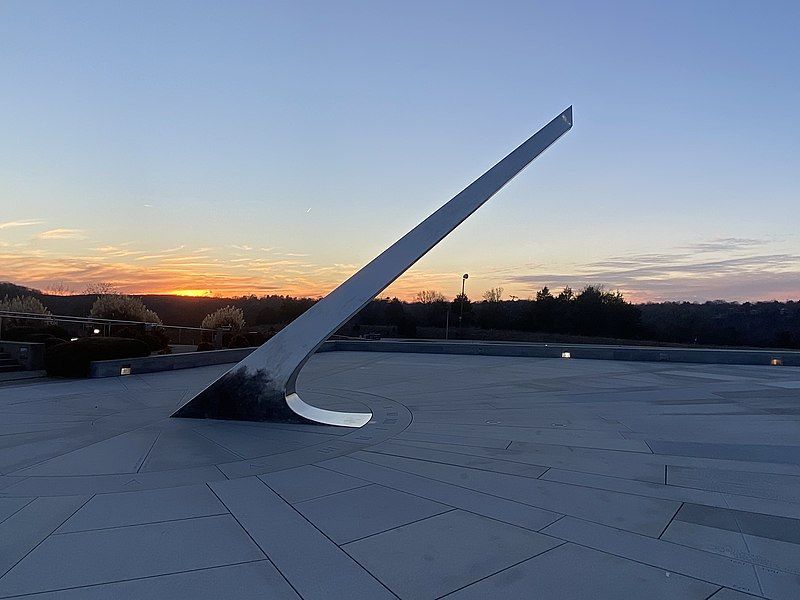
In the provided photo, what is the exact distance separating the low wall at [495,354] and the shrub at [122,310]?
1457 centimetres

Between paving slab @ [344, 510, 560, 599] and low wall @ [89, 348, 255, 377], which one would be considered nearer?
paving slab @ [344, 510, 560, 599]

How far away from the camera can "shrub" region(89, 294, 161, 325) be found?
99.9 feet

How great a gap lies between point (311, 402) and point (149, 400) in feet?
10.1

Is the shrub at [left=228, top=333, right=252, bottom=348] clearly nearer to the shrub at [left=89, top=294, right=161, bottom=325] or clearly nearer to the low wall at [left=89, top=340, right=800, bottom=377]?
the low wall at [left=89, top=340, right=800, bottom=377]

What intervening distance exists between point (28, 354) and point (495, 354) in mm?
15800

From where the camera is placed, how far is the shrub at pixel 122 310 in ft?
99.9

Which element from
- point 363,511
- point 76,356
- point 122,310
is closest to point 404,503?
point 363,511

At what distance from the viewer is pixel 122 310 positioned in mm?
31250

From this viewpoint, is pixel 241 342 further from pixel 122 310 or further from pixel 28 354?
pixel 122 310

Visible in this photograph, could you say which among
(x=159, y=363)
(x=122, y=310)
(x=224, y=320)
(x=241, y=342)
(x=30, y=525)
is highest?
(x=122, y=310)

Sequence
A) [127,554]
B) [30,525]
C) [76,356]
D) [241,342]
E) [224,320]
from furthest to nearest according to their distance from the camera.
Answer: [224,320], [241,342], [76,356], [30,525], [127,554]

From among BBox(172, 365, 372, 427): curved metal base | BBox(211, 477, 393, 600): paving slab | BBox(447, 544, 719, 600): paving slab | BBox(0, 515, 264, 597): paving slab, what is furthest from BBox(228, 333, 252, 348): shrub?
BBox(447, 544, 719, 600): paving slab

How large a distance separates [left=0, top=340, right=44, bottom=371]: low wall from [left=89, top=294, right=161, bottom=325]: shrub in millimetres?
15619

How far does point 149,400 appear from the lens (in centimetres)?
1024
